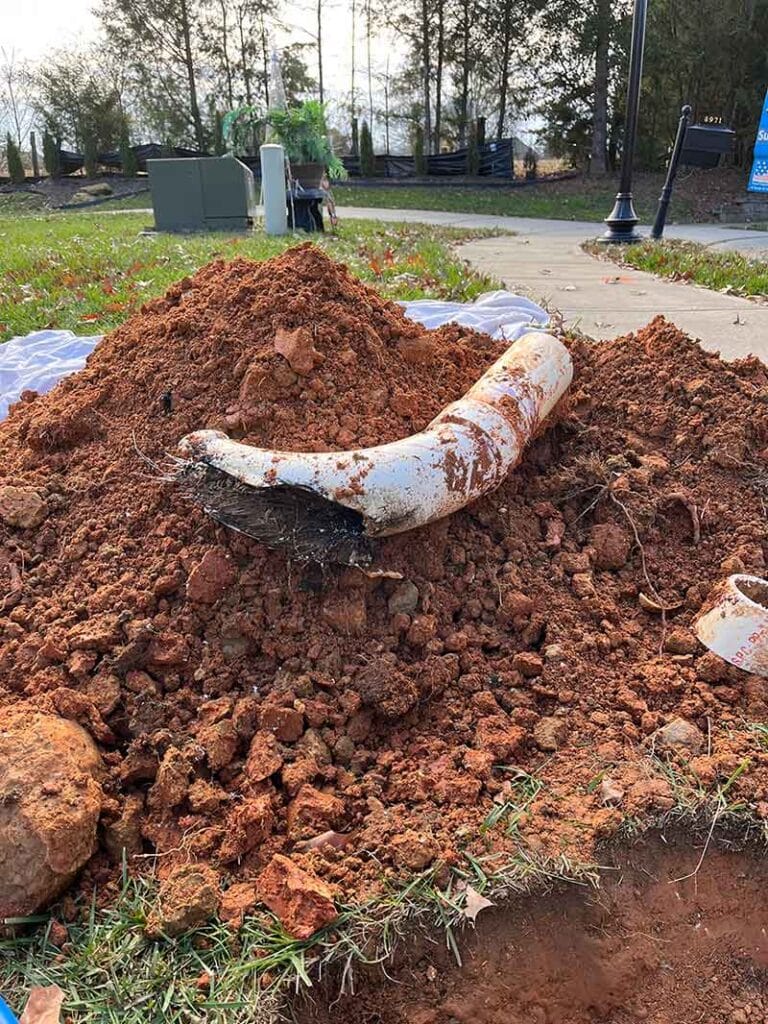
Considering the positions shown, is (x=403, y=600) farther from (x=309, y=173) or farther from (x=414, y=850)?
(x=309, y=173)

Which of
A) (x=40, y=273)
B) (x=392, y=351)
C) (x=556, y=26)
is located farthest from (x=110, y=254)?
(x=556, y=26)

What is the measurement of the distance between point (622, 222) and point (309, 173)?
5127 mm

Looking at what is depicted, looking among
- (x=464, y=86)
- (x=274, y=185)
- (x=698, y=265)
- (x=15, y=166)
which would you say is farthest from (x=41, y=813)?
(x=464, y=86)

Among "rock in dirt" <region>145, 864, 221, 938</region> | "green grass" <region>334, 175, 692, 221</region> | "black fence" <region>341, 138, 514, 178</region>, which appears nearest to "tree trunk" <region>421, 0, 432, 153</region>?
"black fence" <region>341, 138, 514, 178</region>

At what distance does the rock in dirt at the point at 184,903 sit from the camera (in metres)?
1.50

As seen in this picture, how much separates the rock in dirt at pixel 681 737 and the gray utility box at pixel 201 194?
13.1 metres

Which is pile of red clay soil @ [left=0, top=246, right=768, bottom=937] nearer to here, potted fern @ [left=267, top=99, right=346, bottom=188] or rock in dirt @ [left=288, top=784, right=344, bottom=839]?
rock in dirt @ [left=288, top=784, right=344, bottom=839]

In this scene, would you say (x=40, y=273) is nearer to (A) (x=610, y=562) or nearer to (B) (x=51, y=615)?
(B) (x=51, y=615)

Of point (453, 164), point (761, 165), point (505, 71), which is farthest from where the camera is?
point (505, 71)

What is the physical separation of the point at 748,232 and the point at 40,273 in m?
11.1

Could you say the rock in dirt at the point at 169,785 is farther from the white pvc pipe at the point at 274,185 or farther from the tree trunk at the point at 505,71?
the tree trunk at the point at 505,71

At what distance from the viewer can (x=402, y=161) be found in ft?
83.6

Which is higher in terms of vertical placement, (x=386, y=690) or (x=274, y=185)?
(x=274, y=185)

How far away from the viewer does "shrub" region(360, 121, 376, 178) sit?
24578mm
